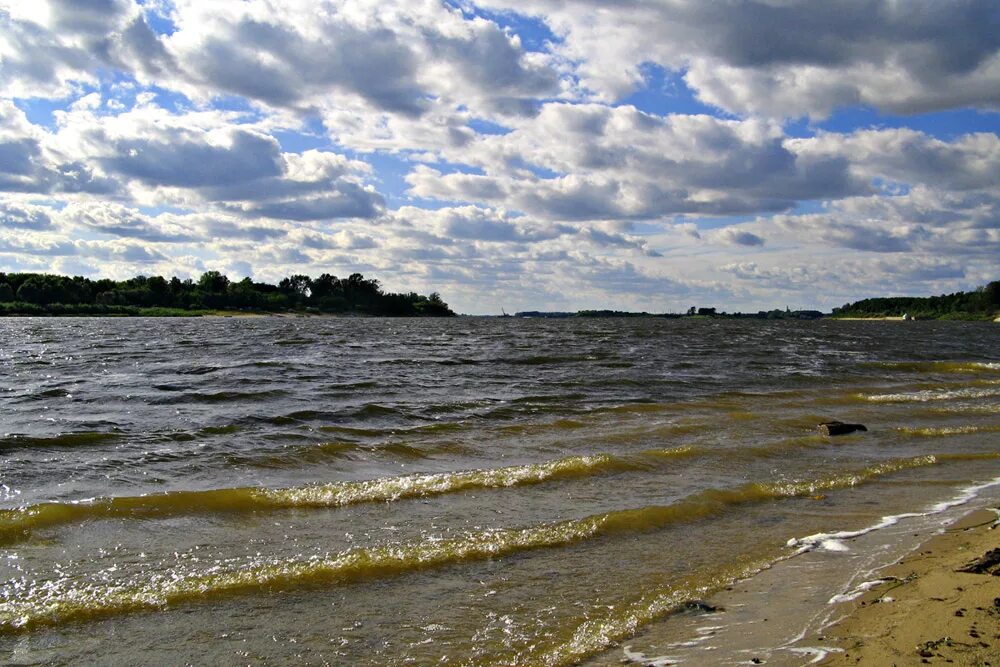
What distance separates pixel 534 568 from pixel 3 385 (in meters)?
23.1

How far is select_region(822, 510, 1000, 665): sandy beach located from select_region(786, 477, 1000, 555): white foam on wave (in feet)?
3.11

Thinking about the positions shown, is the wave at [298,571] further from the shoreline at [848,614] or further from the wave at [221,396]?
the wave at [221,396]

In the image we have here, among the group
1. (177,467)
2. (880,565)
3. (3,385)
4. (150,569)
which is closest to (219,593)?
(150,569)

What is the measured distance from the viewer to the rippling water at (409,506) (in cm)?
640

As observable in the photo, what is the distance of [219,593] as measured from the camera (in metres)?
7.10

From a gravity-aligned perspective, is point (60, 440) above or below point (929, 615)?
below

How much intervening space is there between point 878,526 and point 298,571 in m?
7.34

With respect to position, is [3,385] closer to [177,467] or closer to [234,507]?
[177,467]

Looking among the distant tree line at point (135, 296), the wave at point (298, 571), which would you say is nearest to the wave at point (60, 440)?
the wave at point (298, 571)

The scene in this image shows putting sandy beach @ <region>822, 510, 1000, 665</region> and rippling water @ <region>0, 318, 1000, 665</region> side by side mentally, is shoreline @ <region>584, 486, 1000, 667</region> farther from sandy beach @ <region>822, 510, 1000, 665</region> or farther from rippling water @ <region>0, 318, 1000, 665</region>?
rippling water @ <region>0, 318, 1000, 665</region>

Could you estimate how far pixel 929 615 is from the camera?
602cm

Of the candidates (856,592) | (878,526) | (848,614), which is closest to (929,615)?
(848,614)

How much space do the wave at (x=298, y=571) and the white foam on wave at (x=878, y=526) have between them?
157 centimetres

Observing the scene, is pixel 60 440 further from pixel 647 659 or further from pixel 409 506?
pixel 647 659
